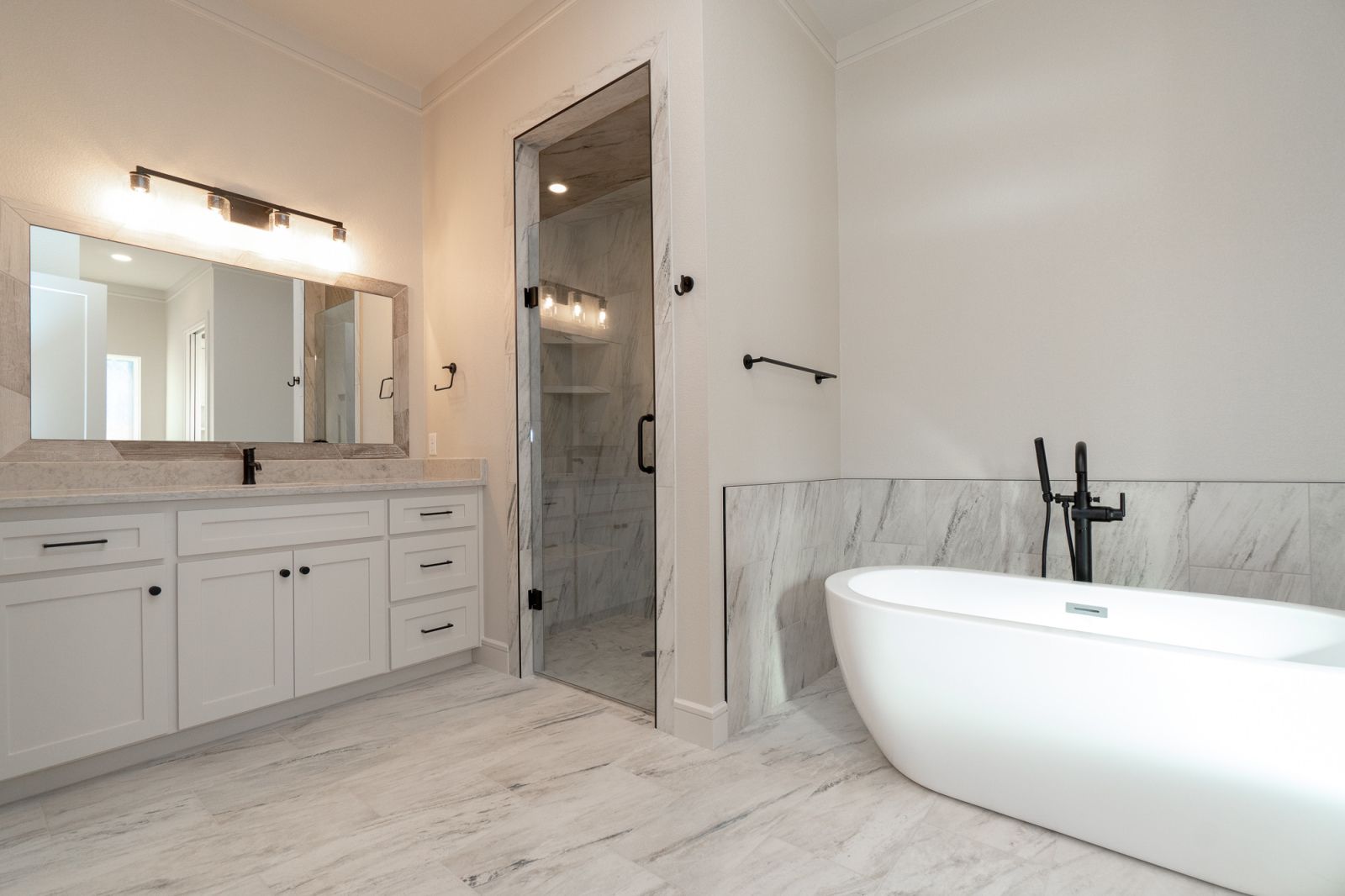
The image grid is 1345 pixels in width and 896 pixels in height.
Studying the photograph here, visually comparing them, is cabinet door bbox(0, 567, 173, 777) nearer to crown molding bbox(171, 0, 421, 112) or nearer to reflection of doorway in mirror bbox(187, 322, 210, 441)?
reflection of doorway in mirror bbox(187, 322, 210, 441)

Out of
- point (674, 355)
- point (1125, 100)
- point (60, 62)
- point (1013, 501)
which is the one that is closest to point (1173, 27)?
point (1125, 100)

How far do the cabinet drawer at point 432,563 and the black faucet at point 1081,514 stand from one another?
236 centimetres

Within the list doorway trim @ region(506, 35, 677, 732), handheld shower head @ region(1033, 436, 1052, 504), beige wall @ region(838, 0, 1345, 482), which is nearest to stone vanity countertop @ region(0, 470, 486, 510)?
doorway trim @ region(506, 35, 677, 732)

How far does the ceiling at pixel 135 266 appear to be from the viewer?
2312 mm

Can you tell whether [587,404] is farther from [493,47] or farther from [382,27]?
[382,27]

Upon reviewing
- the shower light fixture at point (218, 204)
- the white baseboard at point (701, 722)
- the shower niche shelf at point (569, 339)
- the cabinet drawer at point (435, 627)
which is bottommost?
the white baseboard at point (701, 722)

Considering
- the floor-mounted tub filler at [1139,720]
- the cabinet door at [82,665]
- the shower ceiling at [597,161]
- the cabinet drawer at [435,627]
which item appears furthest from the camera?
the shower ceiling at [597,161]

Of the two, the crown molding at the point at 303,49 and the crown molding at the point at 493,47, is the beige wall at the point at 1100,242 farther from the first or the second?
the crown molding at the point at 303,49

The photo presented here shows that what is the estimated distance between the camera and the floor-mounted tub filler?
4.06 ft

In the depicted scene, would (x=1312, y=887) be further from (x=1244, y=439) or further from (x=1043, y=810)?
(x=1244, y=439)

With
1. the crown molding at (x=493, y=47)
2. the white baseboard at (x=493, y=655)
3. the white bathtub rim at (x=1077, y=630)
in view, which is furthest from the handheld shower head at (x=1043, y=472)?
the crown molding at (x=493, y=47)

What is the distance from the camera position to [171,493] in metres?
2.02

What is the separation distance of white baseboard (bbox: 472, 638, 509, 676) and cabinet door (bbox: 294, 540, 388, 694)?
48 centimetres

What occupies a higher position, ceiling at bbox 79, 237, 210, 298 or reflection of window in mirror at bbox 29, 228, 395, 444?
ceiling at bbox 79, 237, 210, 298
